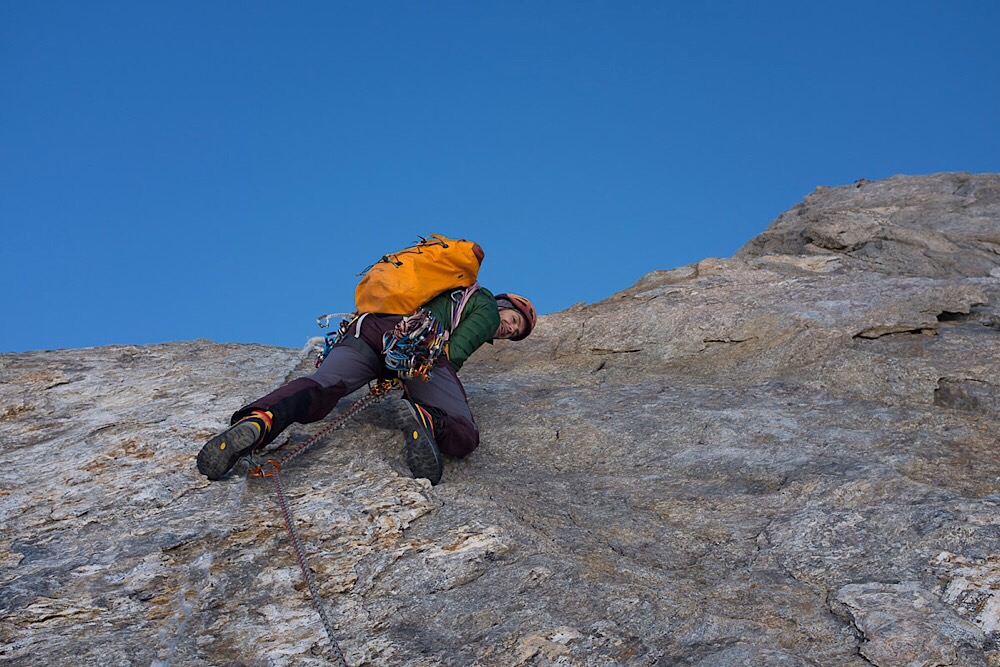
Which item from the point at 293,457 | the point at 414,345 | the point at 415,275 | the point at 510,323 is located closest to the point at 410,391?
the point at 414,345

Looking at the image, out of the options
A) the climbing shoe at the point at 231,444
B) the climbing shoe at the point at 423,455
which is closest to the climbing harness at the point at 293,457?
the climbing shoe at the point at 231,444

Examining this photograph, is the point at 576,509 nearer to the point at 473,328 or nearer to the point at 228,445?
the point at 473,328

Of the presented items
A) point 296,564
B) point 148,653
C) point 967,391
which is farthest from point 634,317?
point 148,653

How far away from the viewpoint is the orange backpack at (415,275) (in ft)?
23.0

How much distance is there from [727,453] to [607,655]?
277 centimetres

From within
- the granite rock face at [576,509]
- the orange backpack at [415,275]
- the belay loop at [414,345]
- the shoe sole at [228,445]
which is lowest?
the granite rock face at [576,509]

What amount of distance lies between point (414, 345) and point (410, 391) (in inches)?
14.8

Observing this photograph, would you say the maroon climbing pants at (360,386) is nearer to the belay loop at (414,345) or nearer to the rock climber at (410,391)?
the rock climber at (410,391)

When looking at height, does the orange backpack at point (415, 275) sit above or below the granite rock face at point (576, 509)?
above

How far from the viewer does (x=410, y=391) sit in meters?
6.91

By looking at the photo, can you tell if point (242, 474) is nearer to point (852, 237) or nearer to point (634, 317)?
A: point (634, 317)

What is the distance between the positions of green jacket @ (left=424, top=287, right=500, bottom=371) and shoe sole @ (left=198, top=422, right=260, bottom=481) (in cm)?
190

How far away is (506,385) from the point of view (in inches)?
347

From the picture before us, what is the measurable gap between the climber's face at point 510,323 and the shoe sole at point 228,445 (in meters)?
2.56
